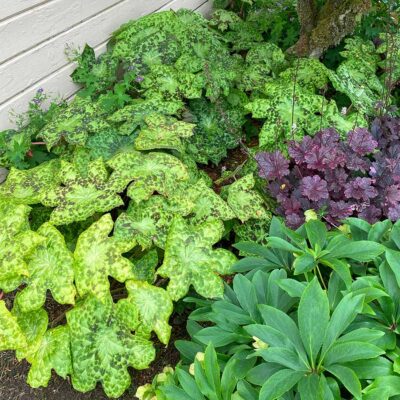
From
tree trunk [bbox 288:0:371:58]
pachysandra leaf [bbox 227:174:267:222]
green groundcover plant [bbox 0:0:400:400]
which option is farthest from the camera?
tree trunk [bbox 288:0:371:58]

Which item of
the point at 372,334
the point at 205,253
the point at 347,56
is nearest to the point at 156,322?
the point at 205,253

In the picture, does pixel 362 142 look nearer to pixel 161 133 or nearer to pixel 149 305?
pixel 161 133

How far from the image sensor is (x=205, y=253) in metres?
1.94

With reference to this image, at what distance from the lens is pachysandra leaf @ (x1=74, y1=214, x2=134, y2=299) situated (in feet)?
5.92

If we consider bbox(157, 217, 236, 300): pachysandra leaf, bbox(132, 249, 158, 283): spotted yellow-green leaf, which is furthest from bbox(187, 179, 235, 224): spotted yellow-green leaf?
bbox(132, 249, 158, 283): spotted yellow-green leaf

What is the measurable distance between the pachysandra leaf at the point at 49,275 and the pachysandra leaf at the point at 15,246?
4 centimetres

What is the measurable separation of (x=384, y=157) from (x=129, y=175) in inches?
48.7

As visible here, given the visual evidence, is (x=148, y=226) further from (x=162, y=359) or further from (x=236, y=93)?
(x=236, y=93)

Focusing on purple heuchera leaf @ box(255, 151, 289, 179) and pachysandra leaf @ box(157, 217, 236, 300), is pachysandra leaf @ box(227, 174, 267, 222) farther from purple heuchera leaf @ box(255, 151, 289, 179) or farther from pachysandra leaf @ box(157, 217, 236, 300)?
pachysandra leaf @ box(157, 217, 236, 300)

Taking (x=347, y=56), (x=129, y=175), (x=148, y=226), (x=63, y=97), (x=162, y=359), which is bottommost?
(x=162, y=359)

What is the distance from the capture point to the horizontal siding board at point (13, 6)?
7.54ft

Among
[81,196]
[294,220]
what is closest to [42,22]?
[81,196]

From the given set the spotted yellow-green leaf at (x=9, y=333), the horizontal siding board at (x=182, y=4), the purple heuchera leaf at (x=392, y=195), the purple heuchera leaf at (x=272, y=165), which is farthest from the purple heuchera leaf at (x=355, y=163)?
the horizontal siding board at (x=182, y=4)

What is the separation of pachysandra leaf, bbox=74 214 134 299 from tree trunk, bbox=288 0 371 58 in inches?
85.6
